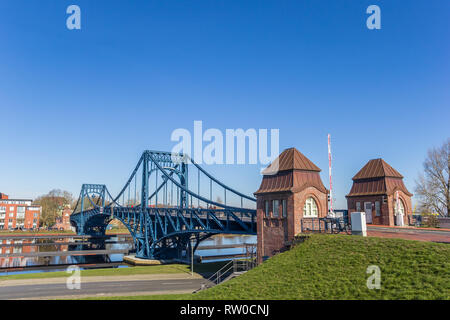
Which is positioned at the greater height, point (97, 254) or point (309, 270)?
point (309, 270)

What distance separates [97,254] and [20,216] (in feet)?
227

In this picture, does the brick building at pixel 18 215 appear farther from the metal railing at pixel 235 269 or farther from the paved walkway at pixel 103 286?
the metal railing at pixel 235 269

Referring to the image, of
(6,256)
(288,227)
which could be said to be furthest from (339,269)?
(6,256)

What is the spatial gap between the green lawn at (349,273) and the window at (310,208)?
4.97 meters

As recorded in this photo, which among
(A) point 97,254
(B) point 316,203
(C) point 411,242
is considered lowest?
(A) point 97,254

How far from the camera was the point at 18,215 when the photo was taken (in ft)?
418

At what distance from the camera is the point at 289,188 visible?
2542cm

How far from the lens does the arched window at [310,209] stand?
998 inches

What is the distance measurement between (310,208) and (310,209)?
78 millimetres

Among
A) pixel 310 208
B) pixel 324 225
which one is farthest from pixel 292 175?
pixel 324 225

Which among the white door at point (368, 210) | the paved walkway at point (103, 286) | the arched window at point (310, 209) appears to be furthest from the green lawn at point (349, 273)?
the paved walkway at point (103, 286)
